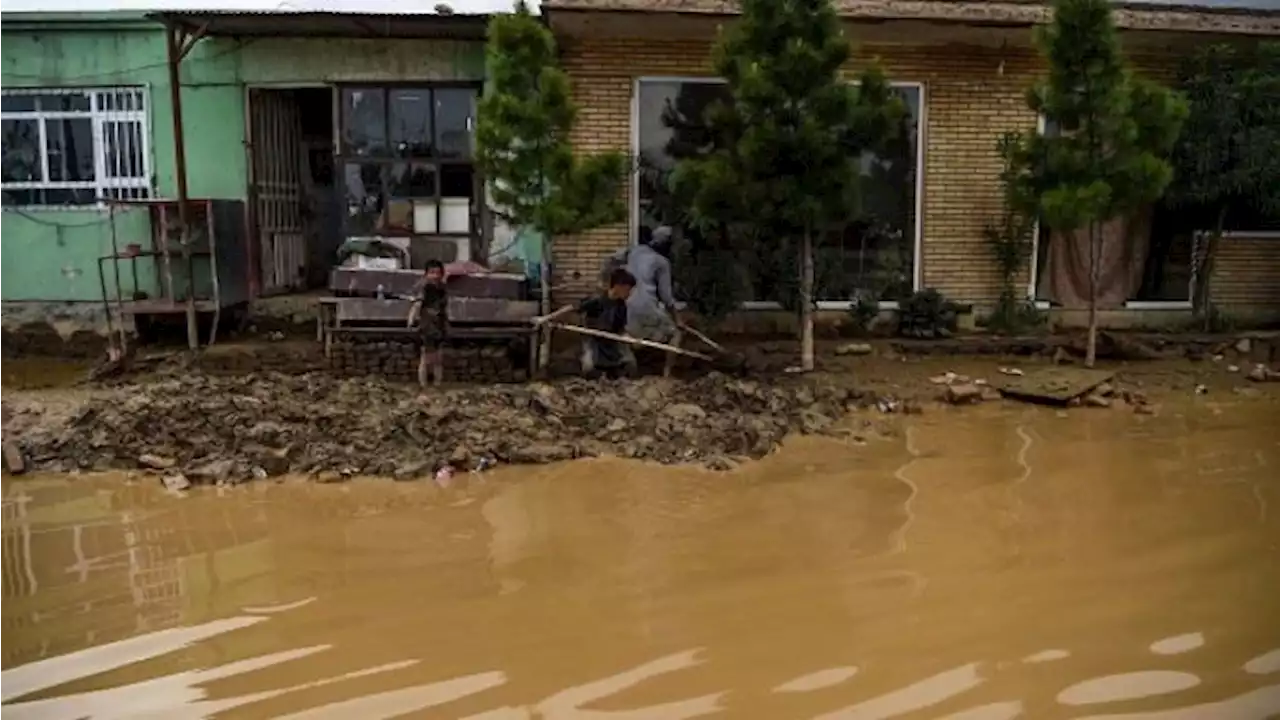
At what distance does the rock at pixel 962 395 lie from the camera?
10036mm

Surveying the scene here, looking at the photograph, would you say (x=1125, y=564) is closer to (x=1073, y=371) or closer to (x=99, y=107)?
(x=1073, y=371)

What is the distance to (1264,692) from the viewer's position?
4.41 metres

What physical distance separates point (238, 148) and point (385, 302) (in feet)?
10.7

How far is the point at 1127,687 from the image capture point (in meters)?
4.46

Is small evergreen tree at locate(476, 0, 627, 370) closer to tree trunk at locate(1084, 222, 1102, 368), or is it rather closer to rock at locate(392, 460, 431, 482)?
rock at locate(392, 460, 431, 482)

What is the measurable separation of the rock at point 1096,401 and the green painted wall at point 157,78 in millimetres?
7131

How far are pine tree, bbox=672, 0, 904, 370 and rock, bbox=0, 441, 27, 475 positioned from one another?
5.76 metres

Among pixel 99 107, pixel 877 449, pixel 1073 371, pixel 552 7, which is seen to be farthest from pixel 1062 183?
pixel 99 107

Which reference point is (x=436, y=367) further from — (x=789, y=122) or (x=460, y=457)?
(x=789, y=122)

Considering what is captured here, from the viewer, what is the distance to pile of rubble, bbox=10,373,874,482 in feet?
25.6

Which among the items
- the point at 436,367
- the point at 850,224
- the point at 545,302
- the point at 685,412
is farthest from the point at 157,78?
the point at 850,224

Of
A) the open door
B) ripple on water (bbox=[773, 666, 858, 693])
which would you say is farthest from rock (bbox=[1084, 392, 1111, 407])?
the open door

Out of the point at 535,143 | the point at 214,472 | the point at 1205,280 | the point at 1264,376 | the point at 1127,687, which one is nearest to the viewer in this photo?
the point at 1127,687

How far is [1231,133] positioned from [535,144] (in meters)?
7.28
